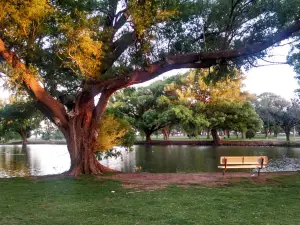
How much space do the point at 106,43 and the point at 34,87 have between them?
10.1 feet

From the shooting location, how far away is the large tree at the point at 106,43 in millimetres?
11383

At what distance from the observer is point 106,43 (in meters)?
12.9

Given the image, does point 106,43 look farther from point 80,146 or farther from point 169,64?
point 80,146

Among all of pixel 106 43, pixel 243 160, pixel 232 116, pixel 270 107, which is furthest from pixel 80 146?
pixel 270 107

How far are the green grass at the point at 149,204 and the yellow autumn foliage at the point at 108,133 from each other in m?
4.98

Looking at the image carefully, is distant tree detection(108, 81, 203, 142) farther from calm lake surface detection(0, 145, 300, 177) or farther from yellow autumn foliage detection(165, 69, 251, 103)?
calm lake surface detection(0, 145, 300, 177)

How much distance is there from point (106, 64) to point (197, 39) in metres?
4.16

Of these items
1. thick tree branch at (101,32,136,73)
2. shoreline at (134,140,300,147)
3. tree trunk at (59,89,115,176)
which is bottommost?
shoreline at (134,140,300,147)

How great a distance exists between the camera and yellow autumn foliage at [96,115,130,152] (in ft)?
52.4

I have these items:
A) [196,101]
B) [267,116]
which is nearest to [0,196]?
[196,101]

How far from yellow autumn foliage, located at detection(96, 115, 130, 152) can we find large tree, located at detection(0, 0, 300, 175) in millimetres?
1730

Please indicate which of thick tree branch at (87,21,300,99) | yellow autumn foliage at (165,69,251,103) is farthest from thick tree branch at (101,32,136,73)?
yellow autumn foliage at (165,69,251,103)

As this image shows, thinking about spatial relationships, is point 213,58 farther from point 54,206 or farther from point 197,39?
point 54,206

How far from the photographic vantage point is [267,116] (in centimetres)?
6325
